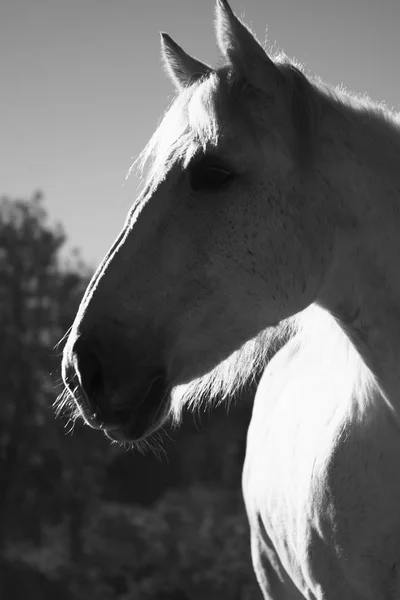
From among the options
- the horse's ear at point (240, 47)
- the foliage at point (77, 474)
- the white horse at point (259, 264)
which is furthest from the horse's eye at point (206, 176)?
the foliage at point (77, 474)

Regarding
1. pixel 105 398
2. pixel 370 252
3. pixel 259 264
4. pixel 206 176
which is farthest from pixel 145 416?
pixel 370 252

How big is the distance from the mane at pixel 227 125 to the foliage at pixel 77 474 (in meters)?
16.9

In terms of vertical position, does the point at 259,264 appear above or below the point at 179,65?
below

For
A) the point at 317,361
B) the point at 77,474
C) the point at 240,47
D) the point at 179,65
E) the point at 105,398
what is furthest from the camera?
the point at 77,474

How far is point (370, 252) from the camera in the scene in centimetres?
191

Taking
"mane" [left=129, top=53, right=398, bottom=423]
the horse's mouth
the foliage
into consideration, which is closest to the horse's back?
"mane" [left=129, top=53, right=398, bottom=423]

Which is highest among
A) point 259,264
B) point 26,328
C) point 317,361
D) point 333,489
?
point 26,328

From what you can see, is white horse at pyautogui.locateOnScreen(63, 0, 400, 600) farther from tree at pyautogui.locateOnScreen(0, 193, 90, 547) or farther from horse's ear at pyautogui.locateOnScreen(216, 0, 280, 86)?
tree at pyautogui.locateOnScreen(0, 193, 90, 547)

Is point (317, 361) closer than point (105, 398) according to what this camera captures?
No

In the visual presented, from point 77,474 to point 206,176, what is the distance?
20.2 meters

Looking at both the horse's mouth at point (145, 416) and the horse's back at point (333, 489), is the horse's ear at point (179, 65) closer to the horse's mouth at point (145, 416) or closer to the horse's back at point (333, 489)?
the horse's mouth at point (145, 416)

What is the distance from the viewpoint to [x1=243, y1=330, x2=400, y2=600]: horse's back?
6.67 ft

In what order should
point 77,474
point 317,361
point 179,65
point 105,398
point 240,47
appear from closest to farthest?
point 105,398, point 240,47, point 179,65, point 317,361, point 77,474

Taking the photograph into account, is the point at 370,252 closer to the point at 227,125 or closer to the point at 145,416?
the point at 227,125
